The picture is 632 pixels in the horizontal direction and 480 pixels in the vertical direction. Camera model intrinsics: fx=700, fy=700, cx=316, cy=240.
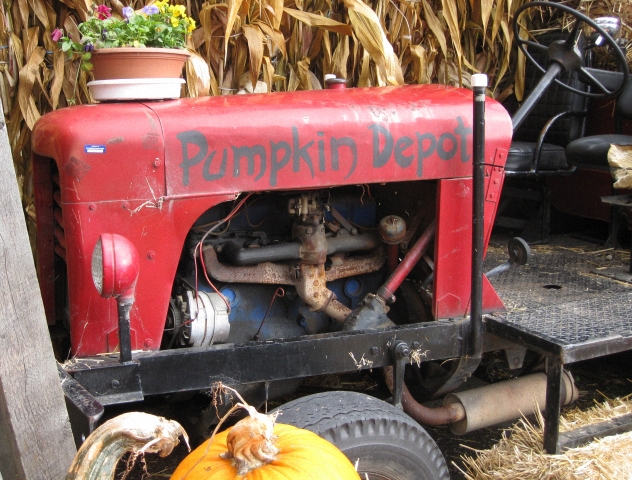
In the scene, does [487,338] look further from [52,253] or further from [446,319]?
[52,253]

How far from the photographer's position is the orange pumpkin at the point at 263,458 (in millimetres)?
1498

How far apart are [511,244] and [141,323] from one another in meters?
1.36

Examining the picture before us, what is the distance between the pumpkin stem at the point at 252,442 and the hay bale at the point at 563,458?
109 centimetres

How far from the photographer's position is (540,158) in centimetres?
395

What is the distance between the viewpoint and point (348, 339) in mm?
2273

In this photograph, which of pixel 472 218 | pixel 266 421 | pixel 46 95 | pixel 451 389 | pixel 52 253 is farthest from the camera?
pixel 46 95

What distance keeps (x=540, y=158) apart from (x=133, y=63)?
247cm

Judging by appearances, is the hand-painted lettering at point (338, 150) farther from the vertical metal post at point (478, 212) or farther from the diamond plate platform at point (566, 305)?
the diamond plate platform at point (566, 305)

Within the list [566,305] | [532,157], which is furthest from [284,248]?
[532,157]

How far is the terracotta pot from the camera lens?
237 centimetres

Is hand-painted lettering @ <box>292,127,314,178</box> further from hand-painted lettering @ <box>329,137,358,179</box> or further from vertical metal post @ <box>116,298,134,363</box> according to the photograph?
vertical metal post @ <box>116,298,134,363</box>

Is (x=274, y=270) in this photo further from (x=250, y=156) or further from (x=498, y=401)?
(x=498, y=401)

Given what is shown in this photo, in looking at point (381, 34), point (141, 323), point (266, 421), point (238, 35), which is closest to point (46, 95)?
point (238, 35)

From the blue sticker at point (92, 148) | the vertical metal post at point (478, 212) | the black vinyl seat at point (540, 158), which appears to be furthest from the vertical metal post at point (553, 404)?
the black vinyl seat at point (540, 158)
